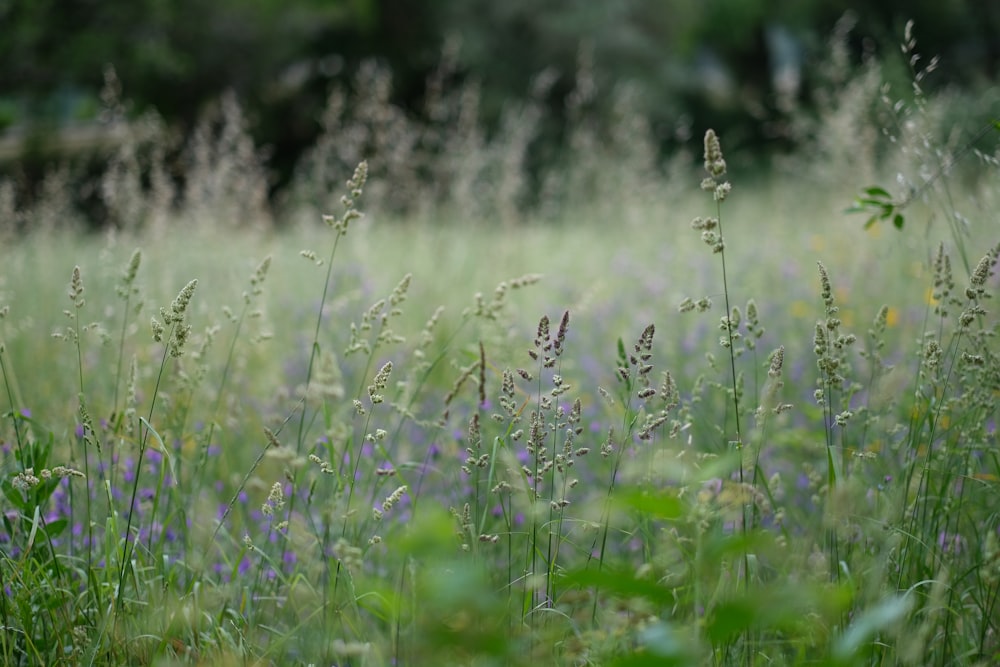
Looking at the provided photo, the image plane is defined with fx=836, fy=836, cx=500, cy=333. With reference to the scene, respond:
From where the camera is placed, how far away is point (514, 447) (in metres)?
2.19

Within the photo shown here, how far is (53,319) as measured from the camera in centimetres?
361

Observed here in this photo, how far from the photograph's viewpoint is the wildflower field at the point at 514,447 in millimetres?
1210

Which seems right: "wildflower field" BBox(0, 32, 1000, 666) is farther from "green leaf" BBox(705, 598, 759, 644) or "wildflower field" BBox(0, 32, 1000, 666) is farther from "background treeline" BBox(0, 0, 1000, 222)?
"background treeline" BBox(0, 0, 1000, 222)

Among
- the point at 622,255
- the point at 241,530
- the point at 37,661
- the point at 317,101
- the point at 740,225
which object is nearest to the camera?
the point at 37,661

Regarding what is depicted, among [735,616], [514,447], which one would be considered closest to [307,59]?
[514,447]

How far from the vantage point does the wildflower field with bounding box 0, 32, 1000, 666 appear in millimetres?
1210

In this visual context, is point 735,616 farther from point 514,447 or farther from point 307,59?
point 307,59

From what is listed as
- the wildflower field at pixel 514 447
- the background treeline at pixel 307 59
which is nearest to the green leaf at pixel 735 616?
the wildflower field at pixel 514 447

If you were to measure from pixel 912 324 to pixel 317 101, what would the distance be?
11.6 m

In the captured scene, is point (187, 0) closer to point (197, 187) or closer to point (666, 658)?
point (197, 187)

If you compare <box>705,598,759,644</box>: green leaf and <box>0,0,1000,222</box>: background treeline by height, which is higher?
<box>0,0,1000,222</box>: background treeline

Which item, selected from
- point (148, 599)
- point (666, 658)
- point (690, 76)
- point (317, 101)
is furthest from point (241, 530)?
point (690, 76)

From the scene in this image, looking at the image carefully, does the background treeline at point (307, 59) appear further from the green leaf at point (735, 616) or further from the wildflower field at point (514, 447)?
the green leaf at point (735, 616)

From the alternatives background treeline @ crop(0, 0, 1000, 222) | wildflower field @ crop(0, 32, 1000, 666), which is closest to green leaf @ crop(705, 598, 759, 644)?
wildflower field @ crop(0, 32, 1000, 666)
